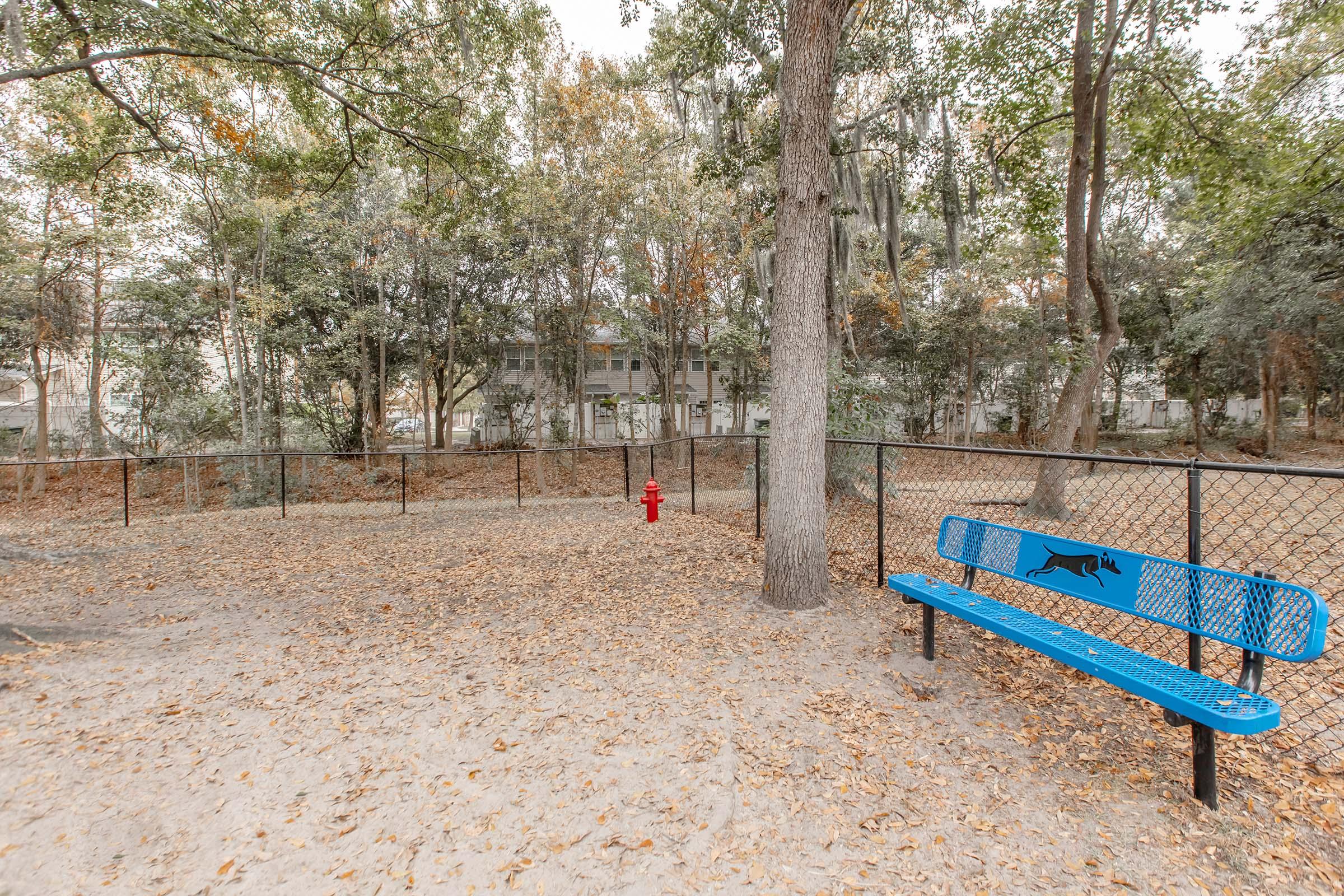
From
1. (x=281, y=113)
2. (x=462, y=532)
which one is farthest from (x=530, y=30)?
(x=462, y=532)

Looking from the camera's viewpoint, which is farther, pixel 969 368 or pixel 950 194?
pixel 969 368

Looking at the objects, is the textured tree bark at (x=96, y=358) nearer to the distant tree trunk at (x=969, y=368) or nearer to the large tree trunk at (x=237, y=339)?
the large tree trunk at (x=237, y=339)

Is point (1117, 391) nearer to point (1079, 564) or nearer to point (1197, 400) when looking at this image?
point (1197, 400)

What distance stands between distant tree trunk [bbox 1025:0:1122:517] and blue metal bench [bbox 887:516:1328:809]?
5137mm

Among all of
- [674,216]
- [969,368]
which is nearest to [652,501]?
[674,216]

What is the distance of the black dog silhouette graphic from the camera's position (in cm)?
246

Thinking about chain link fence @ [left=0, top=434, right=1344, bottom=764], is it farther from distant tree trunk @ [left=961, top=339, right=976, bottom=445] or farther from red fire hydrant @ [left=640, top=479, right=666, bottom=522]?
distant tree trunk @ [left=961, top=339, right=976, bottom=445]

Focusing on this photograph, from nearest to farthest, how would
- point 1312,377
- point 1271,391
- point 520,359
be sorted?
point 1312,377, point 1271,391, point 520,359

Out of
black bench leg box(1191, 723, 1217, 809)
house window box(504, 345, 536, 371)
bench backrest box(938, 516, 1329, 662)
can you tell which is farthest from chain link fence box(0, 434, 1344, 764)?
house window box(504, 345, 536, 371)

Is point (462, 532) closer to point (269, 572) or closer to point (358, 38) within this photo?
point (269, 572)

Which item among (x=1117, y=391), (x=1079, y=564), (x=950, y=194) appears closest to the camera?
(x=1079, y=564)

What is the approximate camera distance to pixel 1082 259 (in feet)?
23.7

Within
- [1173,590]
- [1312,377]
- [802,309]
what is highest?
[1312,377]

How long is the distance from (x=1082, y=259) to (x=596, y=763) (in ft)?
26.8
